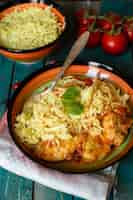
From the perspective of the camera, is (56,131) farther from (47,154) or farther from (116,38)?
(116,38)

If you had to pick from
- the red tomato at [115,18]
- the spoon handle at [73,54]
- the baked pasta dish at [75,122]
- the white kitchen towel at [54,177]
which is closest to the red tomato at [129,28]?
the red tomato at [115,18]

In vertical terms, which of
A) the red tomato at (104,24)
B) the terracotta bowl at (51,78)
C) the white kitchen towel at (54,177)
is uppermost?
the red tomato at (104,24)

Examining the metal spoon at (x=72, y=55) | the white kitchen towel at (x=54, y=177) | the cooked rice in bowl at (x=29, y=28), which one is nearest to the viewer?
the white kitchen towel at (x=54, y=177)

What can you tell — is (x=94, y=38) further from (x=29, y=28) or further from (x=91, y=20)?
(x=29, y=28)

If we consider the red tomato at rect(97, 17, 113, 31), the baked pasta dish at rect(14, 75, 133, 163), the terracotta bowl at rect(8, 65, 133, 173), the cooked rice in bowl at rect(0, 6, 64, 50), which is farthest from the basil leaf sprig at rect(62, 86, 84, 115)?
the red tomato at rect(97, 17, 113, 31)

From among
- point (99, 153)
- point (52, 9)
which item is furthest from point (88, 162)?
point (52, 9)

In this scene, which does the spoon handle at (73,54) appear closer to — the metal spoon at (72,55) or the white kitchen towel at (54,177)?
the metal spoon at (72,55)
